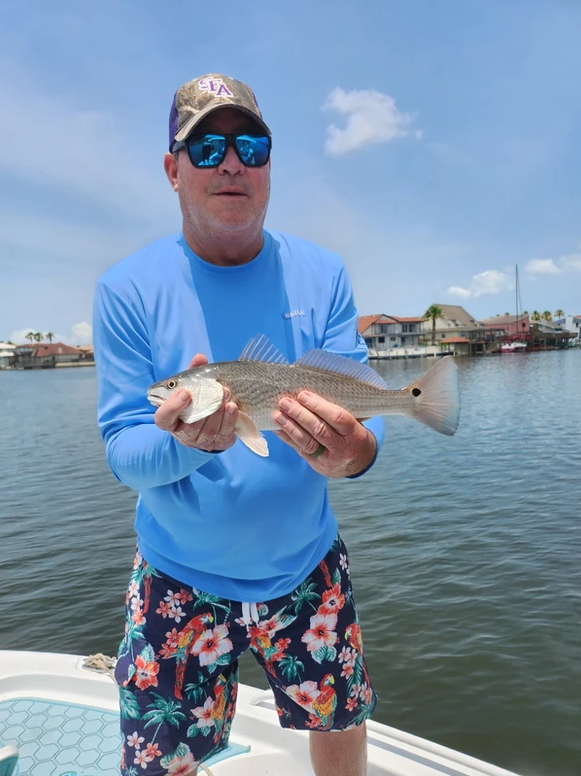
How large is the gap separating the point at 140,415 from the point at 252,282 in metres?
0.87

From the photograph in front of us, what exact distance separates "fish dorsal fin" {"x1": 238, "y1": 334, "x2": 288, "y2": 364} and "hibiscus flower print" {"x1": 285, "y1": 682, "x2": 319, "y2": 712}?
1.62m

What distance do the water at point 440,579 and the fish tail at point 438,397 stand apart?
16.4 ft

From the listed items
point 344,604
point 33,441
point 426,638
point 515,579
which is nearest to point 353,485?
point 515,579

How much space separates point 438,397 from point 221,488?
1.19m

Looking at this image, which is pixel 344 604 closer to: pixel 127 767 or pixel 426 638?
pixel 127 767

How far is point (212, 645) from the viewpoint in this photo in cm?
277

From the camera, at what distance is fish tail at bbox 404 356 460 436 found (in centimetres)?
288

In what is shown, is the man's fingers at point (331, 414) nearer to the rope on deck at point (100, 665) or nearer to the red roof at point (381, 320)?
the rope on deck at point (100, 665)

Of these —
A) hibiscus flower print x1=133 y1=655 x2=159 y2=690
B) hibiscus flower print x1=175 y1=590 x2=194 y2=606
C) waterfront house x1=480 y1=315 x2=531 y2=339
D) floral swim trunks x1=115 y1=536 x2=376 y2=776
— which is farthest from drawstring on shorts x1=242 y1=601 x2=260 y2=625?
waterfront house x1=480 y1=315 x2=531 y2=339

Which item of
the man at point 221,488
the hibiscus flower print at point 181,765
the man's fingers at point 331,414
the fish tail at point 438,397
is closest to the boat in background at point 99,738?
the man at point 221,488

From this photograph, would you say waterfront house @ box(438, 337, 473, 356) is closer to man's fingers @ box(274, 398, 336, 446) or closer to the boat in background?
the boat in background

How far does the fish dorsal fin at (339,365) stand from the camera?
2758 millimetres

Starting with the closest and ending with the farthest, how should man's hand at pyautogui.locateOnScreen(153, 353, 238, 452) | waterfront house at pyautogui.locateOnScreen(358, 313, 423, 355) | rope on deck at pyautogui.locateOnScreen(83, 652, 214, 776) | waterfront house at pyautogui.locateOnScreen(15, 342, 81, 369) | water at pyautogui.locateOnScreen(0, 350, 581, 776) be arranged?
man's hand at pyautogui.locateOnScreen(153, 353, 238, 452)
rope on deck at pyautogui.locateOnScreen(83, 652, 214, 776)
water at pyautogui.locateOnScreen(0, 350, 581, 776)
waterfront house at pyautogui.locateOnScreen(358, 313, 423, 355)
waterfront house at pyautogui.locateOnScreen(15, 342, 81, 369)

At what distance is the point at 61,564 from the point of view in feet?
39.7
